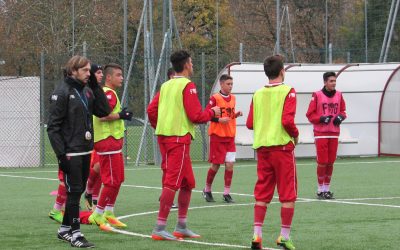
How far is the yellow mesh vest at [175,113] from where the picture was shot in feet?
36.4

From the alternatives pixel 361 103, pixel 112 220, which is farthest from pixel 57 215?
pixel 361 103

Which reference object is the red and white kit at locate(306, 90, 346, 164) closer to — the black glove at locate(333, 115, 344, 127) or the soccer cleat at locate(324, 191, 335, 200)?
the black glove at locate(333, 115, 344, 127)

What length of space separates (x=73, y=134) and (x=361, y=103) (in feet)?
61.2

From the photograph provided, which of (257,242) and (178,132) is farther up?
(178,132)

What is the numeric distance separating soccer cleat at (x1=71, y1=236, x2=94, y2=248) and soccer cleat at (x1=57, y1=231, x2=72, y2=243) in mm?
280

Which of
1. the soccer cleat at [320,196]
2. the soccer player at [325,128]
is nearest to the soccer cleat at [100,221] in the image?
the soccer cleat at [320,196]

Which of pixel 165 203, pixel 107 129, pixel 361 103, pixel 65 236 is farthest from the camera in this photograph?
pixel 361 103

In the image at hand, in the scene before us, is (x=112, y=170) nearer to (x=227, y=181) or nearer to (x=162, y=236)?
(x=162, y=236)

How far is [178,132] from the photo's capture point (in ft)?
36.3

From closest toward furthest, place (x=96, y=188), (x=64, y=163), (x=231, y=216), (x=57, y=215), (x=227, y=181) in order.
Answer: (x=64, y=163), (x=57, y=215), (x=231, y=216), (x=96, y=188), (x=227, y=181)

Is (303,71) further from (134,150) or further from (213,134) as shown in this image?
(213,134)

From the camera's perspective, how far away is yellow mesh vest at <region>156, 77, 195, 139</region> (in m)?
11.1

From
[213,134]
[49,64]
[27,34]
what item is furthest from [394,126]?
[27,34]

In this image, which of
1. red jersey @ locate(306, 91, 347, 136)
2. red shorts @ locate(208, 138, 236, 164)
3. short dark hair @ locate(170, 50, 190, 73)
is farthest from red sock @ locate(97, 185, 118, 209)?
red jersey @ locate(306, 91, 347, 136)
